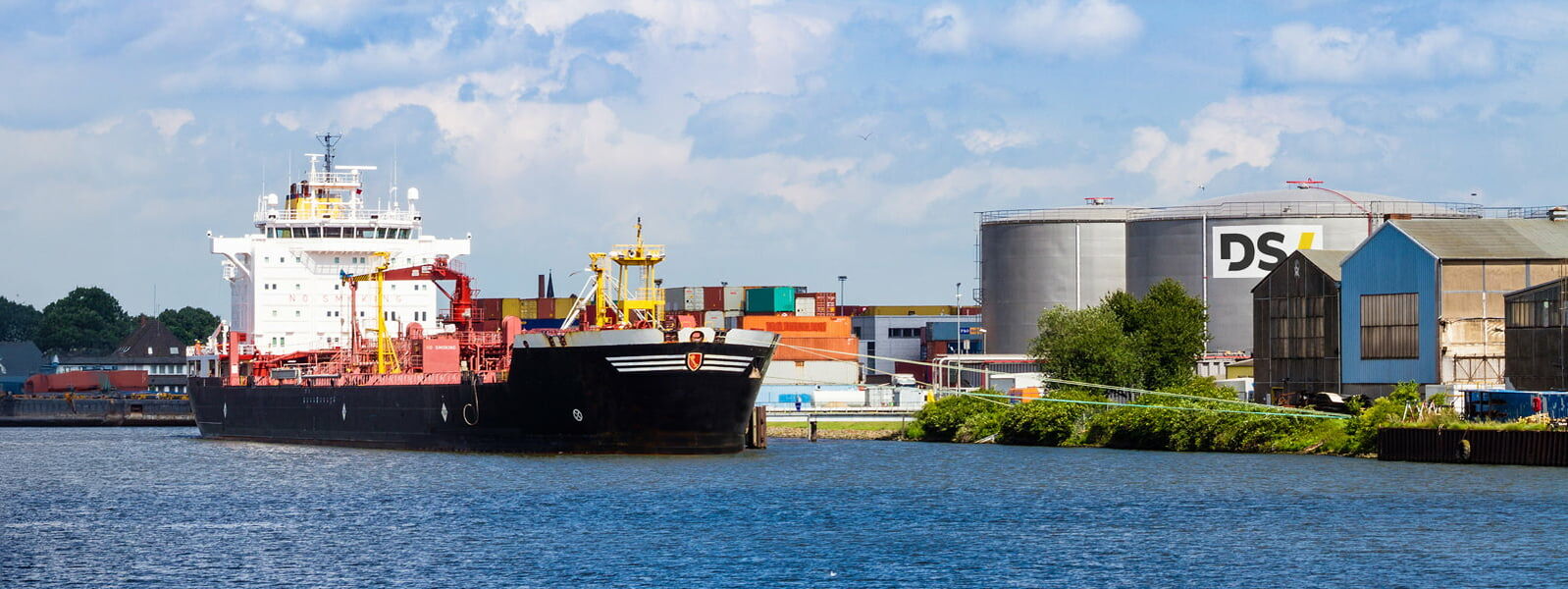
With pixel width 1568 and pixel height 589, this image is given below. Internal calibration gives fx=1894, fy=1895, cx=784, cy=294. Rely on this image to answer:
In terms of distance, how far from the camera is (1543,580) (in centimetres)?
3173

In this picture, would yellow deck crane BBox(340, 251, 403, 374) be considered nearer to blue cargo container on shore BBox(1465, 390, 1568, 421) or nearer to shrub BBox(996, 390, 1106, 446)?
shrub BBox(996, 390, 1106, 446)

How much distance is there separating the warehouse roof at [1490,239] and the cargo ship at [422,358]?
24.3 m

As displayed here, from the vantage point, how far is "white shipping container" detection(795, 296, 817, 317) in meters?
154

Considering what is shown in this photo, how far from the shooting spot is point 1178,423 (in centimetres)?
6625

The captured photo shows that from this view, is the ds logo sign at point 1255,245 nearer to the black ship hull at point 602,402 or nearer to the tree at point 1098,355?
the tree at point 1098,355

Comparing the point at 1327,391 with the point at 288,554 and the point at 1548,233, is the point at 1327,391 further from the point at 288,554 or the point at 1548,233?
the point at 288,554

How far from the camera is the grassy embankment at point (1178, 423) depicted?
5866cm

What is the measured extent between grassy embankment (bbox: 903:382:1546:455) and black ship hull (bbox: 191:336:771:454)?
1636cm

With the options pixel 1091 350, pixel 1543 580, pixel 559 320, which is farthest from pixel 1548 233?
pixel 559 320

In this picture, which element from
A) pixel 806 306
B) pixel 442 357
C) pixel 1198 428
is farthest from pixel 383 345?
pixel 806 306

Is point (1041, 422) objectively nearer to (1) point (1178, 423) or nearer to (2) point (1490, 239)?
(1) point (1178, 423)

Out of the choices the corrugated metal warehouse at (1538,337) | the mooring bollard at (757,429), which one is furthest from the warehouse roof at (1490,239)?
the mooring bollard at (757,429)

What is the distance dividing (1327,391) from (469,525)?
39.9 meters

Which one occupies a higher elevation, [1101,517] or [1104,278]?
[1104,278]
